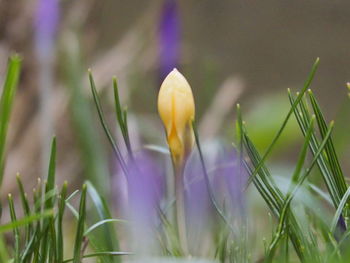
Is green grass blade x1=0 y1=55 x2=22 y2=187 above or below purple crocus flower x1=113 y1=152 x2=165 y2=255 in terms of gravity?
above

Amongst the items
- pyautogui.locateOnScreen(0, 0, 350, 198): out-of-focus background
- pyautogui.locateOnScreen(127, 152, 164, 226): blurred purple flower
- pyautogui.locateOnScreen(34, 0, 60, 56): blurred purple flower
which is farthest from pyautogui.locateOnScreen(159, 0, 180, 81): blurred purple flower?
pyautogui.locateOnScreen(127, 152, 164, 226): blurred purple flower

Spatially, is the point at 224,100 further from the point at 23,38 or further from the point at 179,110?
the point at 179,110

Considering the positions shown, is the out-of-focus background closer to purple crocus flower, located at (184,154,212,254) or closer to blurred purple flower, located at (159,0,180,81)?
blurred purple flower, located at (159,0,180,81)

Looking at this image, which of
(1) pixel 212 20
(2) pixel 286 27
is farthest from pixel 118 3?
(2) pixel 286 27

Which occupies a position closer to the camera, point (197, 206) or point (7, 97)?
point (7, 97)

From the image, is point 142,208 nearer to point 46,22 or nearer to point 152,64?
point 46,22

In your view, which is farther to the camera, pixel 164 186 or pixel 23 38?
pixel 23 38

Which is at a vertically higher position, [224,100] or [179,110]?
[179,110]

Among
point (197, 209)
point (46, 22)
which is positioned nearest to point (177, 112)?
point (197, 209)
